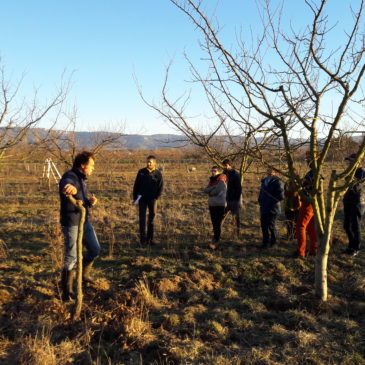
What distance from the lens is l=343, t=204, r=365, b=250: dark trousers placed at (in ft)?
17.2

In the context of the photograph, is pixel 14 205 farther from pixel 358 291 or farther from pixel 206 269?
pixel 358 291

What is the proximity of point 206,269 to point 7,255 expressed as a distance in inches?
135

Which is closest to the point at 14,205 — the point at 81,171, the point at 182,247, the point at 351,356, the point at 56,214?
the point at 56,214

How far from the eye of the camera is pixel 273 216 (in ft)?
18.3

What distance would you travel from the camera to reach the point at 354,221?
209 inches

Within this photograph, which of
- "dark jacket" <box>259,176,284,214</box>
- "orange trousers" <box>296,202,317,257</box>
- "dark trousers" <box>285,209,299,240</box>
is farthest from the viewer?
"dark trousers" <box>285,209,299,240</box>

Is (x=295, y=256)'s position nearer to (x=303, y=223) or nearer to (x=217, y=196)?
(x=303, y=223)

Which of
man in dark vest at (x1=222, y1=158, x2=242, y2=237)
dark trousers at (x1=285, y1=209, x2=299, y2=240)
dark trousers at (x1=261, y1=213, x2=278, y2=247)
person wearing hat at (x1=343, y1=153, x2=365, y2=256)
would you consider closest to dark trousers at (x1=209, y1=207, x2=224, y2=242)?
man in dark vest at (x1=222, y1=158, x2=242, y2=237)

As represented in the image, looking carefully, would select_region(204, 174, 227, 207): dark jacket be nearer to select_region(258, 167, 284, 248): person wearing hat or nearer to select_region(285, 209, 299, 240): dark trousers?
select_region(258, 167, 284, 248): person wearing hat

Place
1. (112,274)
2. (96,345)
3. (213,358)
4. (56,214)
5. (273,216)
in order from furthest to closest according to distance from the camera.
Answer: (56,214) → (273,216) → (112,274) → (96,345) → (213,358)

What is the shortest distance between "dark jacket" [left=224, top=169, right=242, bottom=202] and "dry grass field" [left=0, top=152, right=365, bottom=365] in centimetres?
91

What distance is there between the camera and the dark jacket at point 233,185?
6.00 meters

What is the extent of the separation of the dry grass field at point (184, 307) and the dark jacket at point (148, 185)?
1002 mm

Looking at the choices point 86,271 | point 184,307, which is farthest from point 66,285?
point 184,307
